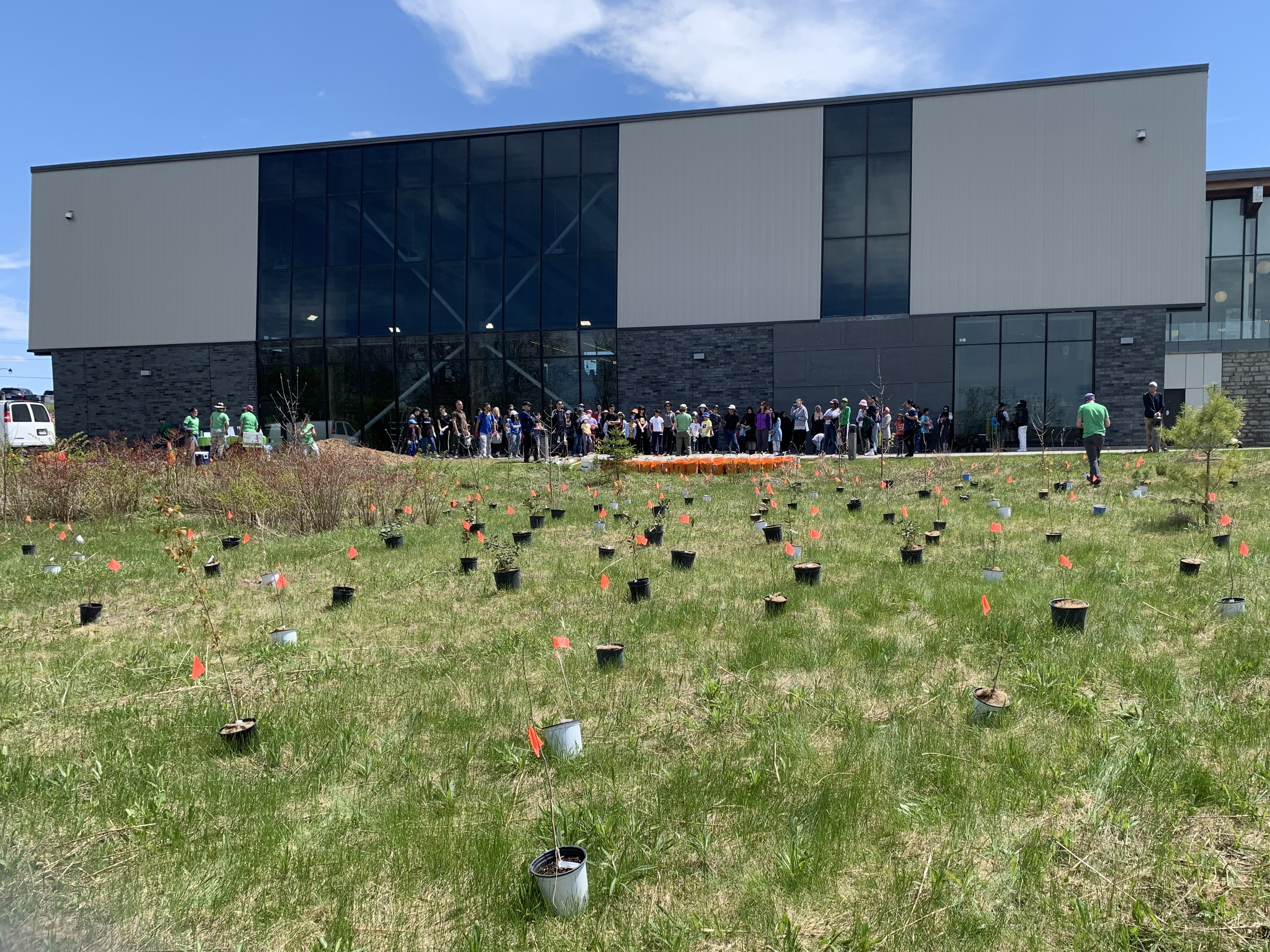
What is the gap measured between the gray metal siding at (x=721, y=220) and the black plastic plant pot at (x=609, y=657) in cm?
2205

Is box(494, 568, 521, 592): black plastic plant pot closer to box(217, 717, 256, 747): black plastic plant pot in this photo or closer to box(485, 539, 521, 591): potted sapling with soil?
box(485, 539, 521, 591): potted sapling with soil

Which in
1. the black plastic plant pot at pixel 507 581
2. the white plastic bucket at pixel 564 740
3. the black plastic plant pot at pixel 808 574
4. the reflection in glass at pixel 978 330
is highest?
the reflection in glass at pixel 978 330

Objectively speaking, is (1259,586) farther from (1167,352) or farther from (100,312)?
(100,312)

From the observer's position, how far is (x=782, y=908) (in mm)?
2375

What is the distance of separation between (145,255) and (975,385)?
29.8 meters

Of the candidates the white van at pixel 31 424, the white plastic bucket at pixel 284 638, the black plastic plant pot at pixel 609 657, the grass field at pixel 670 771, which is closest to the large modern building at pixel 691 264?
the white van at pixel 31 424

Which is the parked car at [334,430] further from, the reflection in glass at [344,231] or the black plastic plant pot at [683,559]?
the black plastic plant pot at [683,559]

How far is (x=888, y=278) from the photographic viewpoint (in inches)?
963

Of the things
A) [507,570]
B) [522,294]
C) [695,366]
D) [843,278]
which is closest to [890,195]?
[843,278]

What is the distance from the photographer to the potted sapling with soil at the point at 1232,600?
4738 millimetres

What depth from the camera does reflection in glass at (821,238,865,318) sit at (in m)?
24.6

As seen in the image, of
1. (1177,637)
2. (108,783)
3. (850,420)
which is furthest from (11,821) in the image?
(850,420)

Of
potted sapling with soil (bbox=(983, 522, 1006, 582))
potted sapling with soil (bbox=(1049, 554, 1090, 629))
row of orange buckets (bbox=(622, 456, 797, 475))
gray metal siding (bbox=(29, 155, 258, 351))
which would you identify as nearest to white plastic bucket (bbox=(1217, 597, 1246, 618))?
potted sapling with soil (bbox=(1049, 554, 1090, 629))

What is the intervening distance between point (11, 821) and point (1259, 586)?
7236 millimetres
